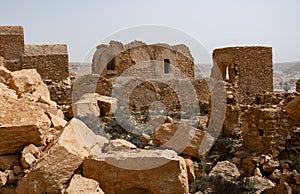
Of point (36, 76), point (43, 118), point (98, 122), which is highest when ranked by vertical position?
point (36, 76)

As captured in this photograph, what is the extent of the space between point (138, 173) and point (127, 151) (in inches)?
21.3

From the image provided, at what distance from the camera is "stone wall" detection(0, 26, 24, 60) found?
44.2 ft

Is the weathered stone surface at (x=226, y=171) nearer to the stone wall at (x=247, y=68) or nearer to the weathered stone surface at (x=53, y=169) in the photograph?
the weathered stone surface at (x=53, y=169)

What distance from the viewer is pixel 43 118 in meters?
4.09

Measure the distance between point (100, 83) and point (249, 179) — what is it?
5899 millimetres

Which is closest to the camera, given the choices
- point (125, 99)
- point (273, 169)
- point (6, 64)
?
point (273, 169)

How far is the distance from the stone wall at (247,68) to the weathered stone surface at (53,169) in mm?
11796

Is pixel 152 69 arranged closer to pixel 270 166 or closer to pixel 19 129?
pixel 270 166

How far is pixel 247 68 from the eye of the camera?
1468 cm

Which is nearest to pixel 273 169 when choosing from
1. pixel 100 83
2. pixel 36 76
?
pixel 36 76

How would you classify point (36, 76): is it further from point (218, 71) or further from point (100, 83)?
point (218, 71)

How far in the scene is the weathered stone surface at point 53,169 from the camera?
3.36 m

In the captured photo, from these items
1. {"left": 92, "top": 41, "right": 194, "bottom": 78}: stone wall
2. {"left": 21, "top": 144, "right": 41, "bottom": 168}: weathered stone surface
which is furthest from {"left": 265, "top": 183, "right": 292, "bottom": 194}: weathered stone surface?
{"left": 92, "top": 41, "right": 194, "bottom": 78}: stone wall

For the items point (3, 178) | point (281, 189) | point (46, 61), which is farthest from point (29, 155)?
point (46, 61)
